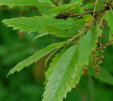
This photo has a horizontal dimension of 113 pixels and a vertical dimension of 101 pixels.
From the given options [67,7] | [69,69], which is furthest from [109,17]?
[69,69]

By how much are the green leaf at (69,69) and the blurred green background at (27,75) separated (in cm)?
228

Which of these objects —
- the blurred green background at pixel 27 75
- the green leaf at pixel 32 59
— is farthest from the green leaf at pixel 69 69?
the blurred green background at pixel 27 75

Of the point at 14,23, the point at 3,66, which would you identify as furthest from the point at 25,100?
the point at 14,23

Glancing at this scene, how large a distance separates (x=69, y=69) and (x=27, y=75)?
120 inches

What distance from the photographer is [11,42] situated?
4.31 m

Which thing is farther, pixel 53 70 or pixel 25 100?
pixel 25 100

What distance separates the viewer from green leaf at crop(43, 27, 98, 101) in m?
1.48

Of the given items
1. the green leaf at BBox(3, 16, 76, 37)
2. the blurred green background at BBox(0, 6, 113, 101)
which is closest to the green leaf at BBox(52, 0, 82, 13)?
the green leaf at BBox(3, 16, 76, 37)

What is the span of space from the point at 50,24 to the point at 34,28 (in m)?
0.08

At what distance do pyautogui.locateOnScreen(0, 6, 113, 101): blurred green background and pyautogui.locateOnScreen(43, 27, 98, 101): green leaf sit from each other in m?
2.28

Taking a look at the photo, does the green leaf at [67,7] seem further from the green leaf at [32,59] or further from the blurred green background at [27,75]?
the blurred green background at [27,75]

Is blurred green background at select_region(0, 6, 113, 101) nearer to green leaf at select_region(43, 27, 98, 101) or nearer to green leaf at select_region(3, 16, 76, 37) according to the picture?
green leaf at select_region(3, 16, 76, 37)

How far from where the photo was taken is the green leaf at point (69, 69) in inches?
58.4

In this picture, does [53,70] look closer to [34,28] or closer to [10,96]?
[34,28]
